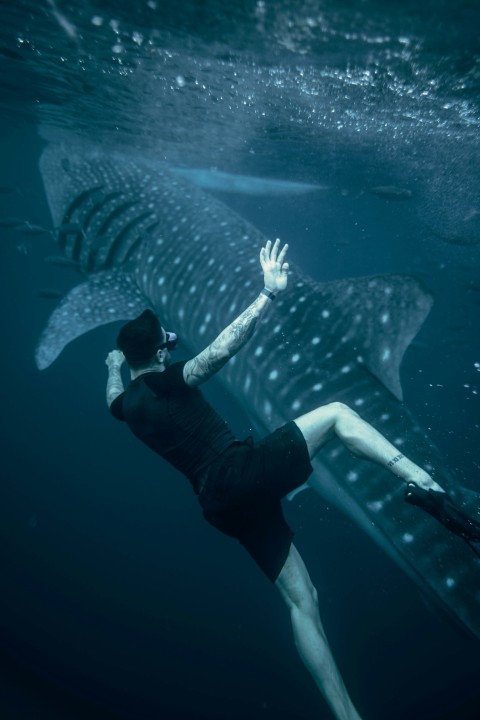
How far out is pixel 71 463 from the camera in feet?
26.8

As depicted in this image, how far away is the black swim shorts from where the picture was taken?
105 inches

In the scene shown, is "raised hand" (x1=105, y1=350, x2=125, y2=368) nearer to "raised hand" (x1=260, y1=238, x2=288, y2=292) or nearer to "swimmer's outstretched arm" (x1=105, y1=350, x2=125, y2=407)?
"swimmer's outstretched arm" (x1=105, y1=350, x2=125, y2=407)

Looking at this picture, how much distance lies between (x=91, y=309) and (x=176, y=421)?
161 inches

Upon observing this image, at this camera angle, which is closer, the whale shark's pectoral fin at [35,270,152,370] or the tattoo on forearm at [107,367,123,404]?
the tattoo on forearm at [107,367,123,404]

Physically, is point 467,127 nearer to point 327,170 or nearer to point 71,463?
point 327,170

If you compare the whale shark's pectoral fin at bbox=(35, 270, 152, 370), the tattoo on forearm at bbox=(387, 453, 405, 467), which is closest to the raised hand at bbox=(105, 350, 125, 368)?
the whale shark's pectoral fin at bbox=(35, 270, 152, 370)

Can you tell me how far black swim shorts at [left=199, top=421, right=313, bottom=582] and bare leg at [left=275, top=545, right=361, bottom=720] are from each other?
0.59ft

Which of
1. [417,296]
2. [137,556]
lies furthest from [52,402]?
[417,296]

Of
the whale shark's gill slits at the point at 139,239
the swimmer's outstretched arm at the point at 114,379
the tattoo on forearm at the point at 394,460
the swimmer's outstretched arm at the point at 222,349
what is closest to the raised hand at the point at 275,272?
the swimmer's outstretched arm at the point at 222,349

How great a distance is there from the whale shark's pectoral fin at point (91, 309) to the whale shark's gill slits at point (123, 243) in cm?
23

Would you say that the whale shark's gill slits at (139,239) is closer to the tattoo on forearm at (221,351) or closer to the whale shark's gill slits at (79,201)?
the whale shark's gill slits at (79,201)

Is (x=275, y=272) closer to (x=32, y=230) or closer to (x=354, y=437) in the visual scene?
(x=354, y=437)

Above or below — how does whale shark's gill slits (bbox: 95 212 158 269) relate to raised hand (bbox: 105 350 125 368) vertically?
above

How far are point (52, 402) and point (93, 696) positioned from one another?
6751 millimetres
